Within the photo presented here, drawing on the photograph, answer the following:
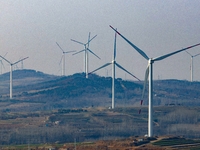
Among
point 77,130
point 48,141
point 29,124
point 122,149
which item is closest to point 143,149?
point 122,149

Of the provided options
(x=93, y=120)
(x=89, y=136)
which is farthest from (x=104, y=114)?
(x=89, y=136)

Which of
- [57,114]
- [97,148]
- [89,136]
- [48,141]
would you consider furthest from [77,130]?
[97,148]

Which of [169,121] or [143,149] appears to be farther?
[169,121]

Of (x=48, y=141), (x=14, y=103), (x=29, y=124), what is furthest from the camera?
(x=14, y=103)

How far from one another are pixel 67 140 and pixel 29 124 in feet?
70.5

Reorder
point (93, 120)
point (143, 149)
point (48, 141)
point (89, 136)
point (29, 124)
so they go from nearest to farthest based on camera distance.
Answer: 1. point (143, 149)
2. point (48, 141)
3. point (89, 136)
4. point (29, 124)
5. point (93, 120)

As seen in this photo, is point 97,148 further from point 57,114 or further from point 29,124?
point 57,114

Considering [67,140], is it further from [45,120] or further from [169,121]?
[169,121]

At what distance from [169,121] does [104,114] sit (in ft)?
54.8

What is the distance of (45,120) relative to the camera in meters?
138

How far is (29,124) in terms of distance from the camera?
433 ft

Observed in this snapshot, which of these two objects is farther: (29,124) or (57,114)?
(57,114)

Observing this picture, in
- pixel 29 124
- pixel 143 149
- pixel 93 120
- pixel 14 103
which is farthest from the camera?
pixel 14 103

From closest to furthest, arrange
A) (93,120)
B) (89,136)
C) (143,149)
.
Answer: (143,149), (89,136), (93,120)
